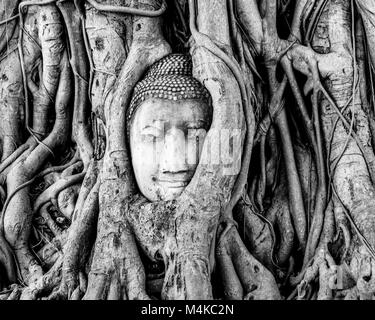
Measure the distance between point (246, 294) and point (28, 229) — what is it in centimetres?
148

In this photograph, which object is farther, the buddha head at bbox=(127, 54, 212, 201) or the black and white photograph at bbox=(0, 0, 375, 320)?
the buddha head at bbox=(127, 54, 212, 201)

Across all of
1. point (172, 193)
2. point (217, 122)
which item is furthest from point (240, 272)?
point (217, 122)

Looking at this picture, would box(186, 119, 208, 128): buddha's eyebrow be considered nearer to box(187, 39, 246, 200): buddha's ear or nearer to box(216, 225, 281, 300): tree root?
box(187, 39, 246, 200): buddha's ear

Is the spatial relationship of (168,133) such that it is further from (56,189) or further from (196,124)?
(56,189)

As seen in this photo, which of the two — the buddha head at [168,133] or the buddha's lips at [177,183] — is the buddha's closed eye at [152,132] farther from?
the buddha's lips at [177,183]

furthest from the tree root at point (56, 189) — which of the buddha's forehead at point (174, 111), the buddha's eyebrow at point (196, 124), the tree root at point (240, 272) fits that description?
the tree root at point (240, 272)

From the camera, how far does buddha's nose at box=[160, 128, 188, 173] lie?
3567 millimetres

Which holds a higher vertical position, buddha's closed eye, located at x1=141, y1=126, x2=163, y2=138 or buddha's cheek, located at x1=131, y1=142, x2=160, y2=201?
buddha's closed eye, located at x1=141, y1=126, x2=163, y2=138

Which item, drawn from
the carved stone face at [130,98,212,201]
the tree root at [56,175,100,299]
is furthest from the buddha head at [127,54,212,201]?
the tree root at [56,175,100,299]

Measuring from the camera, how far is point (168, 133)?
3.61m

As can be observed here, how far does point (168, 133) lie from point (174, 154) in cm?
13

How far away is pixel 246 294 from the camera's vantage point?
138 inches

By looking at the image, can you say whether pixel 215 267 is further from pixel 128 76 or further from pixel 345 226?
pixel 128 76

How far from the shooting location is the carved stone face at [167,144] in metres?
3.58
